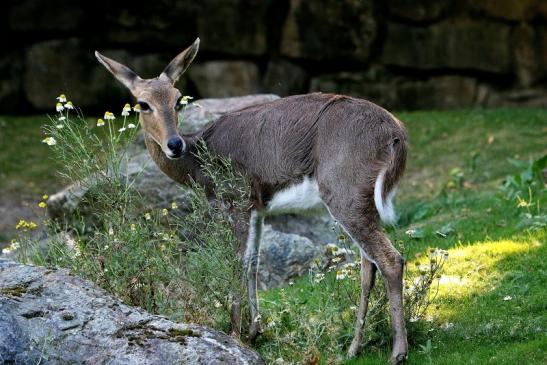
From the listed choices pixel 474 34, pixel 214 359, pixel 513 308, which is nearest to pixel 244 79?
pixel 474 34

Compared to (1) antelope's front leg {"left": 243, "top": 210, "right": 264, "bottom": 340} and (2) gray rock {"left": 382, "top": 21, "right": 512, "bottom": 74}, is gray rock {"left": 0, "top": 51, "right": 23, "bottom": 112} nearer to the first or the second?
(2) gray rock {"left": 382, "top": 21, "right": 512, "bottom": 74}

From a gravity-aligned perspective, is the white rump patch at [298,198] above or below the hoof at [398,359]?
above

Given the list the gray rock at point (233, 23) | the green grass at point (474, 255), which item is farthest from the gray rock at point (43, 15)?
the green grass at point (474, 255)

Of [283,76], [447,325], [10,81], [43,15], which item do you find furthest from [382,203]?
[10,81]

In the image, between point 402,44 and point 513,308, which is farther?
point 402,44

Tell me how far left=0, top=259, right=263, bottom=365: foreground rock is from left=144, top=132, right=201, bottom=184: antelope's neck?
6.50ft

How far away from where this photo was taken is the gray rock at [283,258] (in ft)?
30.0

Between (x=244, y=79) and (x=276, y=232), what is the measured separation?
7.01 m

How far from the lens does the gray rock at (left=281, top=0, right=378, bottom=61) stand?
16.0m

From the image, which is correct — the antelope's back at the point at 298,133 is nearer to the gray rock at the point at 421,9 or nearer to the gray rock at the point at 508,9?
the gray rock at the point at 421,9

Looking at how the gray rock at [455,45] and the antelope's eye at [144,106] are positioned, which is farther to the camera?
the gray rock at [455,45]

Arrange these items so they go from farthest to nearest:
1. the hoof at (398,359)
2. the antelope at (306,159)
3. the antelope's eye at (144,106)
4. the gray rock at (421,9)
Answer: the gray rock at (421,9) → the antelope's eye at (144,106) → the antelope at (306,159) → the hoof at (398,359)

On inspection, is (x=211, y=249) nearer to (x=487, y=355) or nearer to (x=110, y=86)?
(x=487, y=355)

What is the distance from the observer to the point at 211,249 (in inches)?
249
